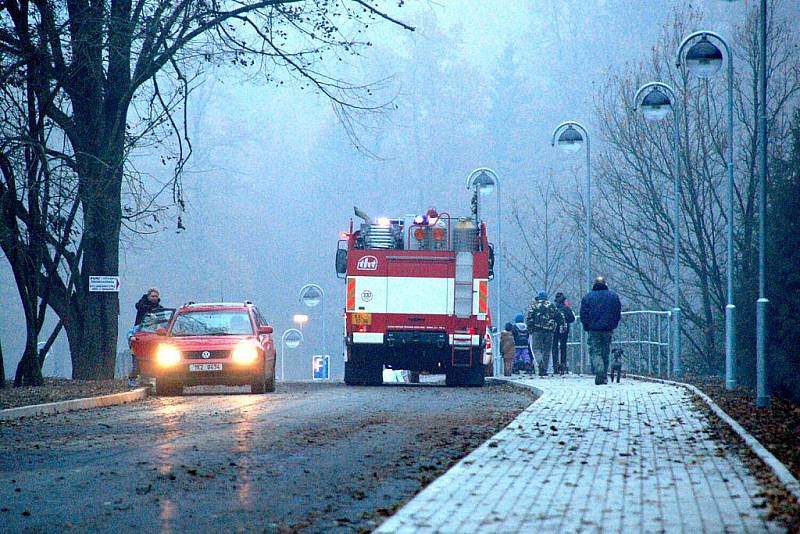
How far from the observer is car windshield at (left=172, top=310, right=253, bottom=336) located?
25281mm

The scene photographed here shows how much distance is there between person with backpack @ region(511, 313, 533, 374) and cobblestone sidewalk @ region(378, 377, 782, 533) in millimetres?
20219

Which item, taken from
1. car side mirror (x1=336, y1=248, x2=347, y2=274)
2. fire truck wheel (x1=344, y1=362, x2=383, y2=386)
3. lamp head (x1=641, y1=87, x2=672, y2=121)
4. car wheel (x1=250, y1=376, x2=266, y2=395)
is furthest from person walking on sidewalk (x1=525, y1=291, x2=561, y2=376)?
car wheel (x1=250, y1=376, x2=266, y2=395)

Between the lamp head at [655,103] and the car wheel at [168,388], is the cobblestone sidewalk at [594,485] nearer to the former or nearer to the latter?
the car wheel at [168,388]

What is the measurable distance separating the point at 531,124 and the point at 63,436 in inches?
4130

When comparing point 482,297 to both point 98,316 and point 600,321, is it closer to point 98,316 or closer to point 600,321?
point 600,321

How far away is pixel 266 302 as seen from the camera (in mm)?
119625

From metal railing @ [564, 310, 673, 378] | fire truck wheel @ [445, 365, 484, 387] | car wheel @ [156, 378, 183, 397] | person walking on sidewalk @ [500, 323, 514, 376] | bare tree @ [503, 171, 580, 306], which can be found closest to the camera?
car wheel @ [156, 378, 183, 397]

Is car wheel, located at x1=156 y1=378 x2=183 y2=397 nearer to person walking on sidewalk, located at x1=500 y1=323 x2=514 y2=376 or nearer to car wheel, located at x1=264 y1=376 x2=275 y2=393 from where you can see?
car wheel, located at x1=264 y1=376 x2=275 y2=393

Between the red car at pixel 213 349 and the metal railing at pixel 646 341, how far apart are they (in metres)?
9.17

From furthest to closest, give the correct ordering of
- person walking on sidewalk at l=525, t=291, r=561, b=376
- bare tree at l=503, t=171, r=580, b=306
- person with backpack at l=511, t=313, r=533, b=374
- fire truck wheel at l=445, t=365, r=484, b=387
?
bare tree at l=503, t=171, r=580, b=306 → person with backpack at l=511, t=313, r=533, b=374 → person walking on sidewalk at l=525, t=291, r=561, b=376 → fire truck wheel at l=445, t=365, r=484, b=387

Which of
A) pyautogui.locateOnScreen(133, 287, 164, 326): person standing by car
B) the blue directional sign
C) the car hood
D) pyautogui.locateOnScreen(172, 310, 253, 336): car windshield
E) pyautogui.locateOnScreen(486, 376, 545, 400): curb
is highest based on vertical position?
pyautogui.locateOnScreen(133, 287, 164, 326): person standing by car

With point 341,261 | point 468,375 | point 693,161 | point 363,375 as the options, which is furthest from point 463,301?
point 693,161

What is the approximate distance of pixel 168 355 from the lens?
79.8 feet

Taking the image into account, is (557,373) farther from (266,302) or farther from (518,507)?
(266,302)
